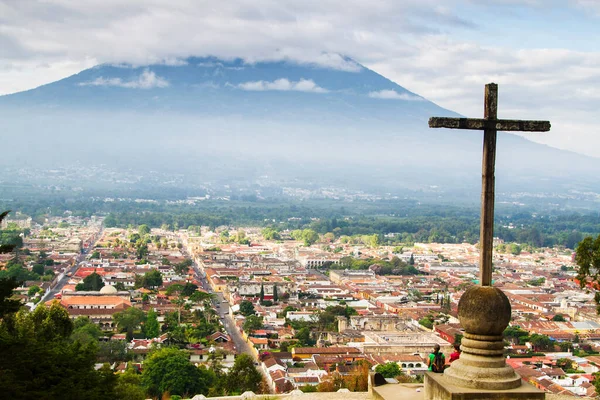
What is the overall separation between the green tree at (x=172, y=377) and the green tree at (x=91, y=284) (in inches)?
879

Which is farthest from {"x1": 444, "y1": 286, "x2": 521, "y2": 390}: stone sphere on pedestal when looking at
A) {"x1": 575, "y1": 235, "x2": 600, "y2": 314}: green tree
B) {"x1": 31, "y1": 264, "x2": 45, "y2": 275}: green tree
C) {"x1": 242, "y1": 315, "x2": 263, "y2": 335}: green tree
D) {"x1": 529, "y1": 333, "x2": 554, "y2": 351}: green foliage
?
{"x1": 31, "y1": 264, "x2": 45, "y2": 275}: green tree

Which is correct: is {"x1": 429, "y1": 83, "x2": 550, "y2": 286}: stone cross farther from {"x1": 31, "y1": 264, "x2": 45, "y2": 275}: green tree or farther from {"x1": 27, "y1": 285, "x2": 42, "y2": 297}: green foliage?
{"x1": 31, "y1": 264, "x2": 45, "y2": 275}: green tree

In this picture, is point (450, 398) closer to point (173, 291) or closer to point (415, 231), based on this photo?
point (173, 291)

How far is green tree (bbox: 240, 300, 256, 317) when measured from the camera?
3512cm

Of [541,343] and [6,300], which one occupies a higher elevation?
[6,300]

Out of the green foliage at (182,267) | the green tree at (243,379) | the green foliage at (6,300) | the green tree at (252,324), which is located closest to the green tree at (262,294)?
the green tree at (252,324)

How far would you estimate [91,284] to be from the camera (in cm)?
4159

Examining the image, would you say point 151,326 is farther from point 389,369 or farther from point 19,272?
Answer: point 19,272

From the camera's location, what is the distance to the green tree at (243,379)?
1820 cm

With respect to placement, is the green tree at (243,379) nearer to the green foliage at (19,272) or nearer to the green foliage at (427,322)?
the green foliage at (427,322)

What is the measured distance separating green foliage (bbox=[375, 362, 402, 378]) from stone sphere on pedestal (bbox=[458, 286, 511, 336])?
557 inches

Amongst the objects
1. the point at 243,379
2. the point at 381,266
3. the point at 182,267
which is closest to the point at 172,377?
the point at 243,379

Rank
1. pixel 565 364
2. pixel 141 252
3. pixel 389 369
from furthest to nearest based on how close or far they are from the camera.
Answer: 1. pixel 141 252
2. pixel 565 364
3. pixel 389 369

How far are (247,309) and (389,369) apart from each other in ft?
47.5
